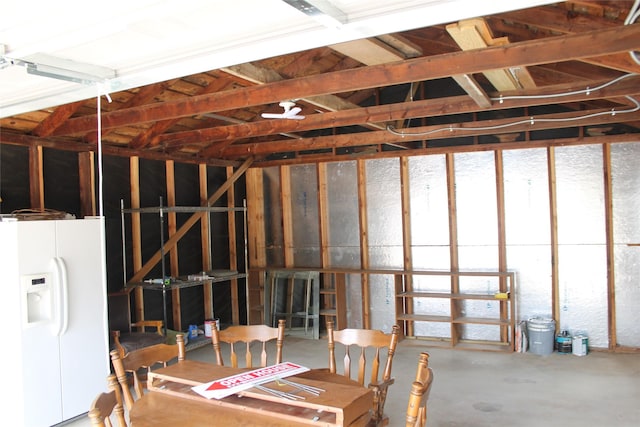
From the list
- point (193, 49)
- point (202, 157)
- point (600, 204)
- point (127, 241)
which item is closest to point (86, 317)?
point (127, 241)

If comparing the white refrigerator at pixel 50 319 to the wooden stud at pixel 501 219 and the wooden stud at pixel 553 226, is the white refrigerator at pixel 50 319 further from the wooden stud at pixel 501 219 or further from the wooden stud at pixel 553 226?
the wooden stud at pixel 553 226

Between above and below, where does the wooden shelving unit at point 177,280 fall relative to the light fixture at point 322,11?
below

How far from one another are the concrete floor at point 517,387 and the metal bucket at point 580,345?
118mm

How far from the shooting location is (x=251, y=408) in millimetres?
2354

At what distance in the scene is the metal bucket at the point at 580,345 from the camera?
6125 mm

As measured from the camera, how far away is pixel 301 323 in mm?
7648

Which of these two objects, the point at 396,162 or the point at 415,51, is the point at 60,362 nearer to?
the point at 415,51

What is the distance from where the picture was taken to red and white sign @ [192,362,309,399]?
253 cm

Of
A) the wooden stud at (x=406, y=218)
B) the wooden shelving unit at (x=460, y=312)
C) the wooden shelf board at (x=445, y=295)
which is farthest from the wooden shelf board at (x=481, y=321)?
the wooden stud at (x=406, y=218)

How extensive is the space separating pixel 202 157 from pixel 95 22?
18.7 feet

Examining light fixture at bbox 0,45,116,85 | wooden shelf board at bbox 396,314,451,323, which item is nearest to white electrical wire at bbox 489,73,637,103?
wooden shelf board at bbox 396,314,451,323

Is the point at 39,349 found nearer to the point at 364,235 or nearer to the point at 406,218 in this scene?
the point at 364,235

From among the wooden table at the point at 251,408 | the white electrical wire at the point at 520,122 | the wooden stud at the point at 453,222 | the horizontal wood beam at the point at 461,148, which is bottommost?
the wooden table at the point at 251,408

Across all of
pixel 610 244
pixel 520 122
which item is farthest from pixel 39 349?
pixel 610 244
